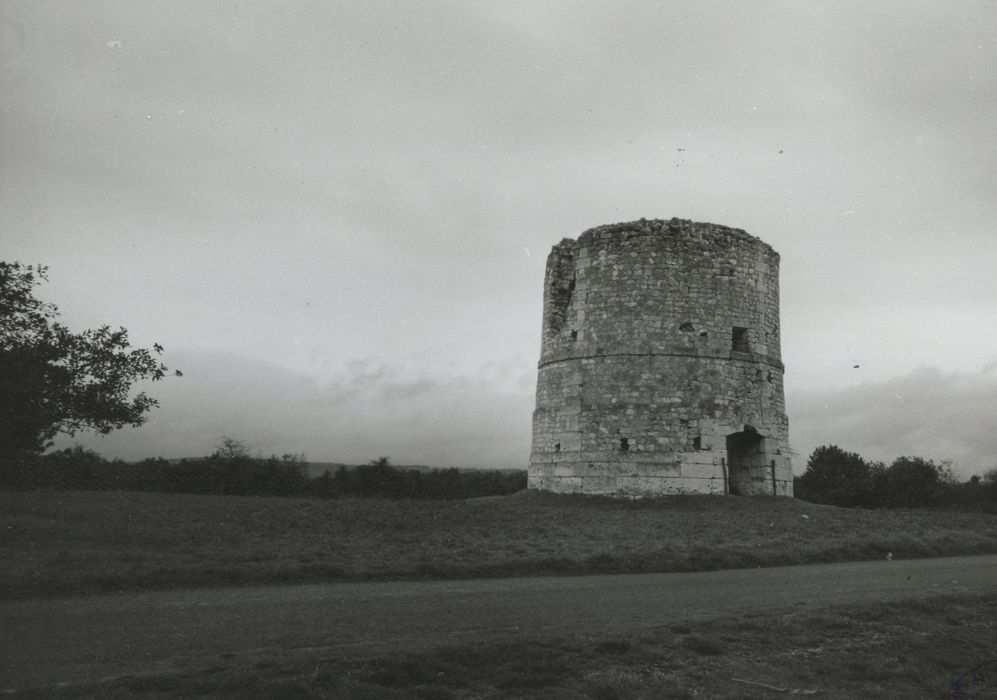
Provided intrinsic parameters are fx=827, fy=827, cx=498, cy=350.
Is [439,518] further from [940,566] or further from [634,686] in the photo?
[634,686]

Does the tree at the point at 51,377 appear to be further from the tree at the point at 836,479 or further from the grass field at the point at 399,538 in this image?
the tree at the point at 836,479

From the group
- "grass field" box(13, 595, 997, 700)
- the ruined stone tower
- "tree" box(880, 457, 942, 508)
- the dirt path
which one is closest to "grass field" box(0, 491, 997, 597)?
the dirt path

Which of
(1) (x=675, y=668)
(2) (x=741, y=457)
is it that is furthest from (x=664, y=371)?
(1) (x=675, y=668)

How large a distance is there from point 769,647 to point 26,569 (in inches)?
317

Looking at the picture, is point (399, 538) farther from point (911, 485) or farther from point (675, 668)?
point (911, 485)

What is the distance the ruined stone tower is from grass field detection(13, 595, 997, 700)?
1199 cm

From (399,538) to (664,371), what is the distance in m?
10.0

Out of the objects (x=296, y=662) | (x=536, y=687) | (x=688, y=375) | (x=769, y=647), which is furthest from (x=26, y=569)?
(x=688, y=375)

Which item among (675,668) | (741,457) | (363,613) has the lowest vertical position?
(675,668)

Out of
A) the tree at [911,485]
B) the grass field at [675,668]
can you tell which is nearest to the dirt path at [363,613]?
the grass field at [675,668]

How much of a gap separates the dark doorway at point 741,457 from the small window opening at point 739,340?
7.14 ft

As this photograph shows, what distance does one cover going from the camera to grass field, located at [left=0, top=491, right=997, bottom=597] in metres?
10.2

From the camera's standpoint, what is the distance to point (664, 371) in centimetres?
2139

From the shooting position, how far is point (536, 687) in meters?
6.26
